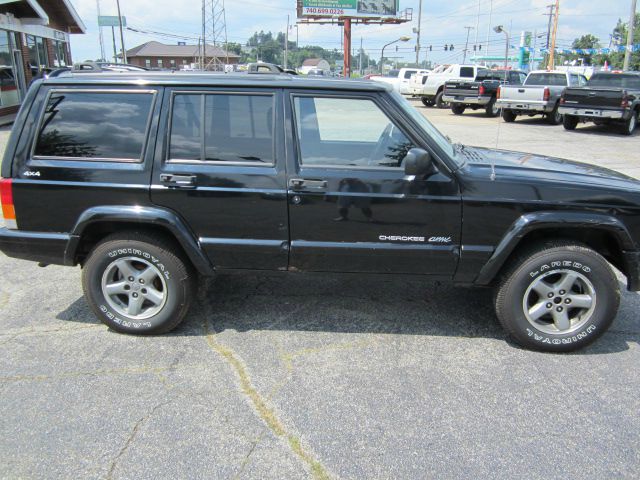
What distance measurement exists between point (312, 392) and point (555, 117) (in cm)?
1959

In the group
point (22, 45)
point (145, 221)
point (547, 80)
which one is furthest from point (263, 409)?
point (22, 45)

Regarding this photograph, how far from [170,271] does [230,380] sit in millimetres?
903

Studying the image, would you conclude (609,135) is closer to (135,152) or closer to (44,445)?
(135,152)

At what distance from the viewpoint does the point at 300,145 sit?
3592mm

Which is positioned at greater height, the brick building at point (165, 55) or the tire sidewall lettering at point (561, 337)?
the brick building at point (165, 55)

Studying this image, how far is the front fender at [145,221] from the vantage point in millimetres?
3594

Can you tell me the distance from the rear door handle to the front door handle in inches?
25.8

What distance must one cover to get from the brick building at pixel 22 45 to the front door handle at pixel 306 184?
63.8 feet

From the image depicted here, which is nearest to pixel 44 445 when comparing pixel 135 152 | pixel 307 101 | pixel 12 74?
pixel 135 152

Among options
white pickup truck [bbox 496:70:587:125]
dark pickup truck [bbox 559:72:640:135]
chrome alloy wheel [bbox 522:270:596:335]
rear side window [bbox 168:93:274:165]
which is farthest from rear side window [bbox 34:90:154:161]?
white pickup truck [bbox 496:70:587:125]

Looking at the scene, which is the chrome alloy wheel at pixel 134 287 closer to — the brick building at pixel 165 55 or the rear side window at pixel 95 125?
the rear side window at pixel 95 125

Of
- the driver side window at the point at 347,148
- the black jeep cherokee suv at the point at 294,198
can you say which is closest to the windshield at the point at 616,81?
the black jeep cherokee suv at the point at 294,198

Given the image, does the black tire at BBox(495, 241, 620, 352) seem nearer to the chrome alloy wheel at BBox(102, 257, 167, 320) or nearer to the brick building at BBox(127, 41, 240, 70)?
the chrome alloy wheel at BBox(102, 257, 167, 320)

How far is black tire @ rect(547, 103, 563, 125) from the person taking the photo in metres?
19.5
